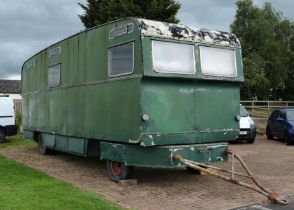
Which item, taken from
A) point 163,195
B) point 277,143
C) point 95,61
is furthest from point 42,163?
point 277,143

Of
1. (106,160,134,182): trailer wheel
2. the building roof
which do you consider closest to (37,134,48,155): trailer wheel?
(106,160,134,182): trailer wheel

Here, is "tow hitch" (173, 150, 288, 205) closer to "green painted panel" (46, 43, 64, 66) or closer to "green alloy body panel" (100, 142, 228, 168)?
"green alloy body panel" (100, 142, 228, 168)

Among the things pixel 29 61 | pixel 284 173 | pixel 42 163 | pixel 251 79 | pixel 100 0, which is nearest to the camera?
pixel 284 173

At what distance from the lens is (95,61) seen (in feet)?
37.8

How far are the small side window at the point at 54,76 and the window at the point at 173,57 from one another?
15.2 feet

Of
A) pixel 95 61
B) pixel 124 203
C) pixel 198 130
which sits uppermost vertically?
pixel 95 61

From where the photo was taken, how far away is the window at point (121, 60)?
1016cm

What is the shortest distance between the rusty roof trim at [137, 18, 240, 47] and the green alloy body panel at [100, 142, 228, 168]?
7.24ft

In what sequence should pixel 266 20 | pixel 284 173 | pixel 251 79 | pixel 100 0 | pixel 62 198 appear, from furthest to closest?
1. pixel 266 20
2. pixel 251 79
3. pixel 100 0
4. pixel 284 173
5. pixel 62 198

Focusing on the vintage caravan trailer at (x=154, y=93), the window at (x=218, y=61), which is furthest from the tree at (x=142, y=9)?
the window at (x=218, y=61)

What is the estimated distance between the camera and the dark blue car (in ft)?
68.3

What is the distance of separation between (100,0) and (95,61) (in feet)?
63.2

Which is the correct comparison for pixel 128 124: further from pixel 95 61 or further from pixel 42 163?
pixel 42 163

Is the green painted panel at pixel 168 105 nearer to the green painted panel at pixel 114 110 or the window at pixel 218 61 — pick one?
the green painted panel at pixel 114 110
